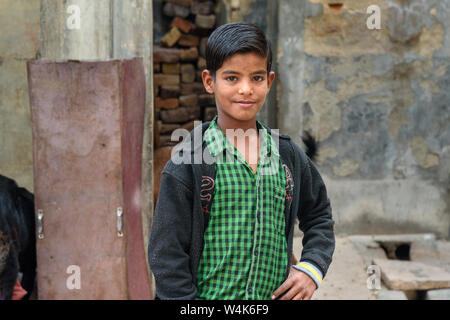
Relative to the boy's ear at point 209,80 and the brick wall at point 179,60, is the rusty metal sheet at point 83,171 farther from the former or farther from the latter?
the brick wall at point 179,60

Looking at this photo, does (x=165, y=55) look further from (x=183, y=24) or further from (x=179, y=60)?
(x=183, y=24)

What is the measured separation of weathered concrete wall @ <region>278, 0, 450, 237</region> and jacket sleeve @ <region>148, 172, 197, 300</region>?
9.46 ft

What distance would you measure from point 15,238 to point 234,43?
6.09 feet

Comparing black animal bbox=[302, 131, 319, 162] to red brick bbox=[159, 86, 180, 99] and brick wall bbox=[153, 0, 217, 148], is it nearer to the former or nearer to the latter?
brick wall bbox=[153, 0, 217, 148]

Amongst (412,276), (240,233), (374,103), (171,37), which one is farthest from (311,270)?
(171,37)

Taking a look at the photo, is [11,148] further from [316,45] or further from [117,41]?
[316,45]

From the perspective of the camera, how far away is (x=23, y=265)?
9.02ft

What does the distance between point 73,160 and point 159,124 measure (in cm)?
287

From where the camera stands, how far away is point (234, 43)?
1244 mm

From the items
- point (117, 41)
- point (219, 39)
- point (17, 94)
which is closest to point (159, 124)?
point (17, 94)

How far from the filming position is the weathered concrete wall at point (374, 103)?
3.96 meters

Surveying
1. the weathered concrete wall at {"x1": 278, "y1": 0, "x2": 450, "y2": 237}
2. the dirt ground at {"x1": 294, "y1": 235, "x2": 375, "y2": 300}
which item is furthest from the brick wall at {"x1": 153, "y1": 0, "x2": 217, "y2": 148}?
the dirt ground at {"x1": 294, "y1": 235, "x2": 375, "y2": 300}

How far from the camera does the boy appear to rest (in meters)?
1.20

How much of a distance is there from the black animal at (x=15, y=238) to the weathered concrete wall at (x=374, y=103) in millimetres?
2038
